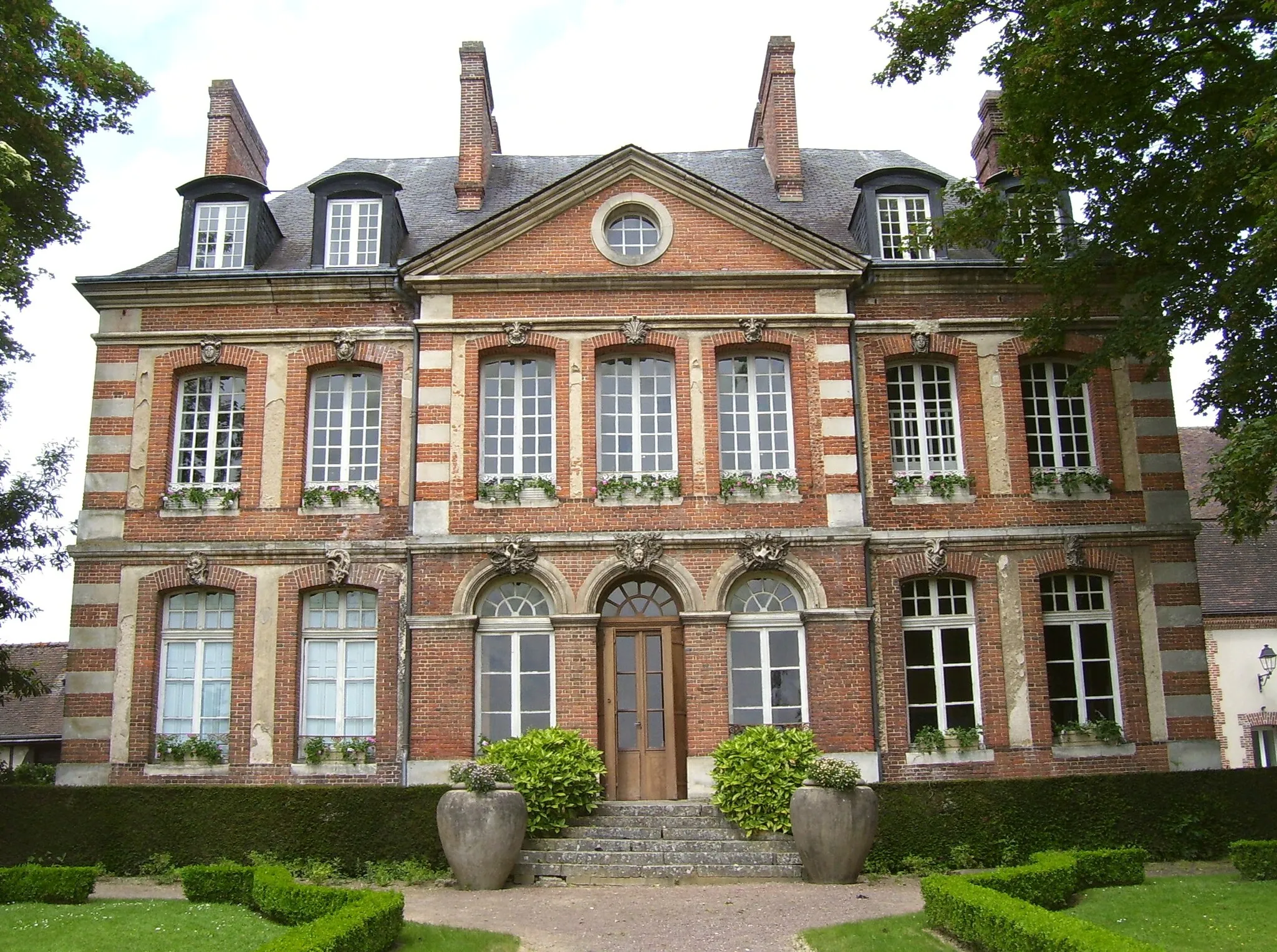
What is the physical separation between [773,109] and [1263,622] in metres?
13.5

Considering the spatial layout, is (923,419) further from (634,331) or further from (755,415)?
(634,331)

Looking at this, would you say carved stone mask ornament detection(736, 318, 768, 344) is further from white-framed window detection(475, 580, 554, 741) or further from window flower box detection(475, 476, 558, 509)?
white-framed window detection(475, 580, 554, 741)

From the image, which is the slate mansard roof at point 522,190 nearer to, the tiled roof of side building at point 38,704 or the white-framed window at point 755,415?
the white-framed window at point 755,415

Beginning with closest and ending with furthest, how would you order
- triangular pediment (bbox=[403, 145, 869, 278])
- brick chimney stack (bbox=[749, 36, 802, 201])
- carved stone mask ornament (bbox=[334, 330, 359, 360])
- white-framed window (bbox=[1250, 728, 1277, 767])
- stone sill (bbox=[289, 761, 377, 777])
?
stone sill (bbox=[289, 761, 377, 777]) → triangular pediment (bbox=[403, 145, 869, 278]) → carved stone mask ornament (bbox=[334, 330, 359, 360]) → brick chimney stack (bbox=[749, 36, 802, 201]) → white-framed window (bbox=[1250, 728, 1277, 767])

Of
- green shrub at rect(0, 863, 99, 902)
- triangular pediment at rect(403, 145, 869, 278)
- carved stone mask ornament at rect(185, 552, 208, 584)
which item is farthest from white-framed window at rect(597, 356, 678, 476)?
green shrub at rect(0, 863, 99, 902)

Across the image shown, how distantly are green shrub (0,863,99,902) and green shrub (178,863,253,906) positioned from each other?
971mm

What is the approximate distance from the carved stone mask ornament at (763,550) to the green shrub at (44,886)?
27.1 feet

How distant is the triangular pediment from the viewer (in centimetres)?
1598

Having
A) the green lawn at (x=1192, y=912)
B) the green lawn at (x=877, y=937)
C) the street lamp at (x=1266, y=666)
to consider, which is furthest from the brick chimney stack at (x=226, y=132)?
the street lamp at (x=1266, y=666)

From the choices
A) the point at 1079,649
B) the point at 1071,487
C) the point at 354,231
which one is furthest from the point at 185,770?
the point at 1071,487

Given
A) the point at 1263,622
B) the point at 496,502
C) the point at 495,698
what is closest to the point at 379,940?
the point at 495,698

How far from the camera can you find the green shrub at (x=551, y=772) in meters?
13.2

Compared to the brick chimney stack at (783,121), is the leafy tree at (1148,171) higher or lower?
lower

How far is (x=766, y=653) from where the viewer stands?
1513 centimetres
